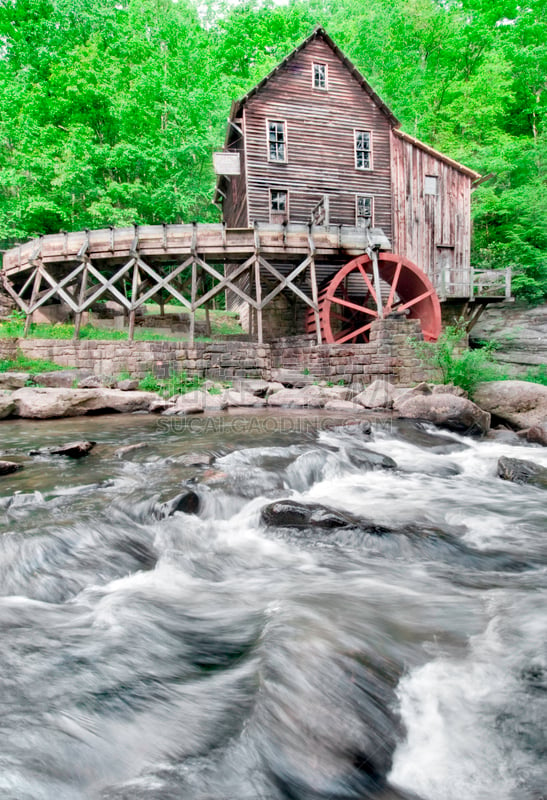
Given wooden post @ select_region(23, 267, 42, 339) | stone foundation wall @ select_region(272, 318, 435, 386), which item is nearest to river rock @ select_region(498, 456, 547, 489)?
stone foundation wall @ select_region(272, 318, 435, 386)

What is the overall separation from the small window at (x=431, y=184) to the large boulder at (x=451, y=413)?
39.6 feet

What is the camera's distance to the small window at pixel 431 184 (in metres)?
17.1

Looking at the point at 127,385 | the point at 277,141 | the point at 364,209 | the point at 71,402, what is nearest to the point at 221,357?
the point at 127,385

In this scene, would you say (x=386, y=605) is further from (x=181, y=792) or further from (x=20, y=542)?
(x=20, y=542)

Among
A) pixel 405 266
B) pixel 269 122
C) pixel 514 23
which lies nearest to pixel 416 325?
pixel 405 266

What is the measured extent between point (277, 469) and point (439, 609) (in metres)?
2.68

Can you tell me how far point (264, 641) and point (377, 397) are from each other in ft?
27.7

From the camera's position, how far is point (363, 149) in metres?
17.0

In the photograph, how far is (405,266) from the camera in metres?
14.8

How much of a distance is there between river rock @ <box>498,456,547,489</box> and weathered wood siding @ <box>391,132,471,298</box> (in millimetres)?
12859

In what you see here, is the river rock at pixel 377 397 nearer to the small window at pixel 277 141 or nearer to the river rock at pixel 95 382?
the river rock at pixel 95 382

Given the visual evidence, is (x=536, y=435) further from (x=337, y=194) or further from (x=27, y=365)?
(x=337, y=194)

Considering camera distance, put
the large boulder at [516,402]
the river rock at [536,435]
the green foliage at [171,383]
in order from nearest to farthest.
→ the river rock at [536,435]
the large boulder at [516,402]
the green foliage at [171,383]

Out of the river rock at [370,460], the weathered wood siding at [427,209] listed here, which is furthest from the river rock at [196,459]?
the weathered wood siding at [427,209]
